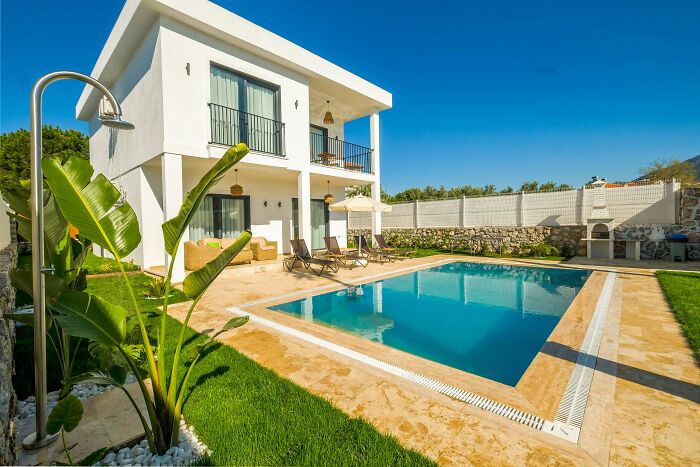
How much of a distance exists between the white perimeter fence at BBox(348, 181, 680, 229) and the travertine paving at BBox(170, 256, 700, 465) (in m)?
10.9

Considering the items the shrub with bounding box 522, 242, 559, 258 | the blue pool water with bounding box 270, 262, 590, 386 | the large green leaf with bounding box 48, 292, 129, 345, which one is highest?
the large green leaf with bounding box 48, 292, 129, 345

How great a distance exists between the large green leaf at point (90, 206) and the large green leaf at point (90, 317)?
1.27ft

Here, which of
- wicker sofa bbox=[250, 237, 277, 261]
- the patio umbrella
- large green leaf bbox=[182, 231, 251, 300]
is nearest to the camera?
large green leaf bbox=[182, 231, 251, 300]

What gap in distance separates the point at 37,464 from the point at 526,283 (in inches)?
453

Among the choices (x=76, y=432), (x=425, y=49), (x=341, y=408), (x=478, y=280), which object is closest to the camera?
(x=76, y=432)

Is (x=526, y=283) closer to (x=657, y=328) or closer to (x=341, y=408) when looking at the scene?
(x=657, y=328)

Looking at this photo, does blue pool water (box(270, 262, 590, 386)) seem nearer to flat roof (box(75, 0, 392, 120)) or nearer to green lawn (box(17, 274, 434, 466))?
green lawn (box(17, 274, 434, 466))

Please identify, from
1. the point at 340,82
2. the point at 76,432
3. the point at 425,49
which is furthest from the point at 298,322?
the point at 425,49

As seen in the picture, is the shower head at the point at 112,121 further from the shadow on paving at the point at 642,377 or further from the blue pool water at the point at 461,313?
the shadow on paving at the point at 642,377

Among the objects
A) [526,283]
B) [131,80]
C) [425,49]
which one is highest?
[425,49]

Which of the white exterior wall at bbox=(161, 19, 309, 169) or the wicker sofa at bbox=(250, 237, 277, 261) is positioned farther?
the wicker sofa at bbox=(250, 237, 277, 261)

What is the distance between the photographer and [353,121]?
18531mm

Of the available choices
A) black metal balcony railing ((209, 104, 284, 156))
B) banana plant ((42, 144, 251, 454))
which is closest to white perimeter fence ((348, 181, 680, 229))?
black metal balcony railing ((209, 104, 284, 156))

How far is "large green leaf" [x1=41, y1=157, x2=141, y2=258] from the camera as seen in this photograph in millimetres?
2057
